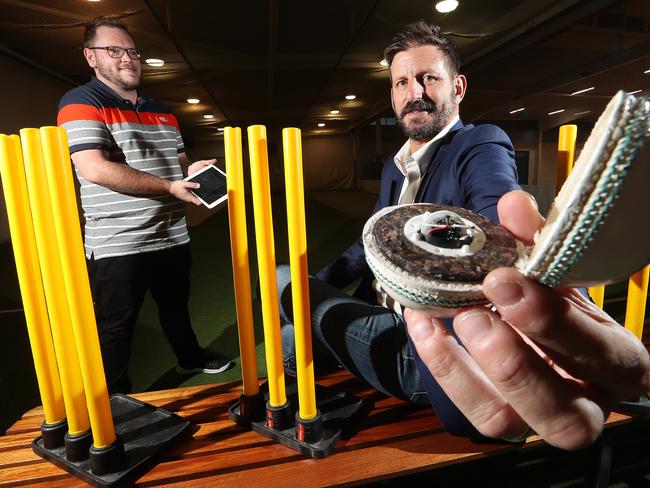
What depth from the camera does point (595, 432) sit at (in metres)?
0.45

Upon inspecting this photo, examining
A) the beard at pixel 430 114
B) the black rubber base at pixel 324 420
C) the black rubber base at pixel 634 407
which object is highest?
the beard at pixel 430 114

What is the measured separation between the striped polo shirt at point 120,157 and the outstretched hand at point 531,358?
3.81 ft

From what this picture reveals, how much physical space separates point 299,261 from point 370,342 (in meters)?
0.31

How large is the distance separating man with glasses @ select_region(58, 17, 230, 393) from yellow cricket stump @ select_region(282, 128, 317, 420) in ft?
2.31

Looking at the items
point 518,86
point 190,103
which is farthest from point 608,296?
point 190,103

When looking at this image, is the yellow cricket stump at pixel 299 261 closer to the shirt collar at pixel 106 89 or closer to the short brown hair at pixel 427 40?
the short brown hair at pixel 427 40

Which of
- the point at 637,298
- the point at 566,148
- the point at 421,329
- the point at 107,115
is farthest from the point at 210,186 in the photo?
the point at 637,298

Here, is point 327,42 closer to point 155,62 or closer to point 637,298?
point 155,62

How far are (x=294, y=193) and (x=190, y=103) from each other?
28.7 ft

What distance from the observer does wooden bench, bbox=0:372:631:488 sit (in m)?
0.70

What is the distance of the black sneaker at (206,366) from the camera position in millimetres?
1590

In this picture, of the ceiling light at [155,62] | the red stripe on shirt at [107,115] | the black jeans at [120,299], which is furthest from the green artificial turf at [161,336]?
the ceiling light at [155,62]

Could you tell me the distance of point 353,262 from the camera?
1.32m

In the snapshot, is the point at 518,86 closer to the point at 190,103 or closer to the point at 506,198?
the point at 190,103
